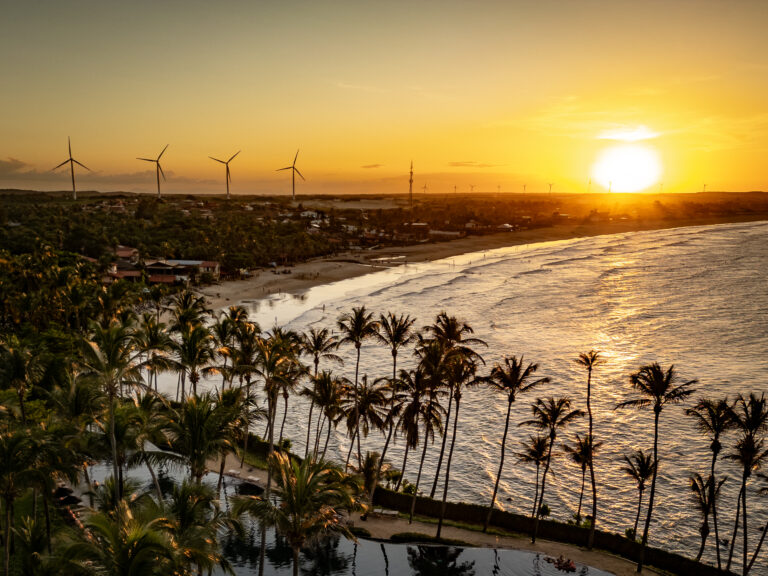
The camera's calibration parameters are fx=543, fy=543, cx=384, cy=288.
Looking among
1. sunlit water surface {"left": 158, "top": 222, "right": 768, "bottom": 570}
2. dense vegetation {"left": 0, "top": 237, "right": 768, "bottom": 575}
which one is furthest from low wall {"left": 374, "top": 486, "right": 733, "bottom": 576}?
sunlit water surface {"left": 158, "top": 222, "right": 768, "bottom": 570}

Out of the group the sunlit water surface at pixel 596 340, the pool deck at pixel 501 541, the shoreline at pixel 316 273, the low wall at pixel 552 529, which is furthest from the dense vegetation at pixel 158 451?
the shoreline at pixel 316 273

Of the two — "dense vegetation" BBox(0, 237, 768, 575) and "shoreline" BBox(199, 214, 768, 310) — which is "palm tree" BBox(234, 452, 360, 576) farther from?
"shoreline" BBox(199, 214, 768, 310)

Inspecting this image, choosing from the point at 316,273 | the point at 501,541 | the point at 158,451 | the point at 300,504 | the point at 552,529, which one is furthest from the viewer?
the point at 316,273

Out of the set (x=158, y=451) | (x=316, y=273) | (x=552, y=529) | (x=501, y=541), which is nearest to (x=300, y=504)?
(x=158, y=451)

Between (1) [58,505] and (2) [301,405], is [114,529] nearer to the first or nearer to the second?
(1) [58,505]

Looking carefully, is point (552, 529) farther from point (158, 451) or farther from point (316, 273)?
point (316, 273)

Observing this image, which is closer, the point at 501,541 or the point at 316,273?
the point at 501,541

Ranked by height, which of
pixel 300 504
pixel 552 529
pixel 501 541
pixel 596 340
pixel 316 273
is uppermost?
pixel 300 504

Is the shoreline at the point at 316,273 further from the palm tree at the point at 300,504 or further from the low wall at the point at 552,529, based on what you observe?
the palm tree at the point at 300,504
